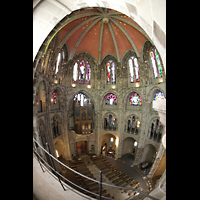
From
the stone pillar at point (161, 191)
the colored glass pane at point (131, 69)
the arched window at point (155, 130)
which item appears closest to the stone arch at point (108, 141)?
the arched window at point (155, 130)

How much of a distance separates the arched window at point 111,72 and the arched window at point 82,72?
106 inches

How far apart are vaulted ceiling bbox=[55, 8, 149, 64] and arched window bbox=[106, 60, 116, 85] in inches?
47.3

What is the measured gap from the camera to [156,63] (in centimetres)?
1156

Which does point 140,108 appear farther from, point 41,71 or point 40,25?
point 40,25

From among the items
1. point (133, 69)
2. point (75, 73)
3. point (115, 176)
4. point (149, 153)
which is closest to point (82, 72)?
point (75, 73)

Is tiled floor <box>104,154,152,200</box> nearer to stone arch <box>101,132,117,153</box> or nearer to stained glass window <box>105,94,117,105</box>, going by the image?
stone arch <box>101,132,117,153</box>

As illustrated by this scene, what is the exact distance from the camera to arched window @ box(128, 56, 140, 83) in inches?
540

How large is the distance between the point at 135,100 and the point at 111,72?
5105 mm

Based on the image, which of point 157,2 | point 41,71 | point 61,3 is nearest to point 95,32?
point 41,71

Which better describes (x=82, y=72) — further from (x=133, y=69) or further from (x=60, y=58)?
(x=133, y=69)

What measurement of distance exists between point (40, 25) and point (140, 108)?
13.0 metres

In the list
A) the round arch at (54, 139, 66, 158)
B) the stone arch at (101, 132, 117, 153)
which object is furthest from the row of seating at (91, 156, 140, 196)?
the round arch at (54, 139, 66, 158)

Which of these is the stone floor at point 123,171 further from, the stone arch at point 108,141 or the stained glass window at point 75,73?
the stained glass window at point 75,73

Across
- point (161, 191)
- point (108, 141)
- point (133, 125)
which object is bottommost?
point (108, 141)
